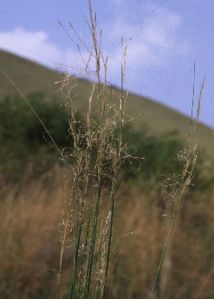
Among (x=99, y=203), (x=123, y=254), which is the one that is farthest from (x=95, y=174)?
(x=123, y=254)

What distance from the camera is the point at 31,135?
10.3 metres

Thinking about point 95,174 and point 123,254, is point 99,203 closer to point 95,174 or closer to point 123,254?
point 95,174

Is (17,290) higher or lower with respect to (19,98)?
lower

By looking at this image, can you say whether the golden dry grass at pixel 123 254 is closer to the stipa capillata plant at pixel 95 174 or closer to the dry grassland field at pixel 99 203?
the dry grassland field at pixel 99 203

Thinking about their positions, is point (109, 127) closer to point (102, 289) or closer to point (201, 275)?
point (102, 289)

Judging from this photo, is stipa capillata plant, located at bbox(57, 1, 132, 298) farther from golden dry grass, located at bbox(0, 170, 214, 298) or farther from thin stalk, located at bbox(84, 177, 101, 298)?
golden dry grass, located at bbox(0, 170, 214, 298)

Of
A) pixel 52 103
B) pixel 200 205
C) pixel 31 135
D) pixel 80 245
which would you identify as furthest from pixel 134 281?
pixel 52 103

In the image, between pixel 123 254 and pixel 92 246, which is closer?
pixel 92 246

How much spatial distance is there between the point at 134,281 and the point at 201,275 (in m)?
0.66

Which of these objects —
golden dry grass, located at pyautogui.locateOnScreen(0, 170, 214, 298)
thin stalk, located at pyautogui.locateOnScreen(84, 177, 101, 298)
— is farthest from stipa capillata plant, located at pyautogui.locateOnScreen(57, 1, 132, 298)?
golden dry grass, located at pyautogui.locateOnScreen(0, 170, 214, 298)

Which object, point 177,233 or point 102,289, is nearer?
point 102,289

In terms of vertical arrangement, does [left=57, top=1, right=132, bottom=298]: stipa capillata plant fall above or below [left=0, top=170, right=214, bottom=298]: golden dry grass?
above

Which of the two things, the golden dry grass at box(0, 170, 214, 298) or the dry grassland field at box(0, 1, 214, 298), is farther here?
the golden dry grass at box(0, 170, 214, 298)

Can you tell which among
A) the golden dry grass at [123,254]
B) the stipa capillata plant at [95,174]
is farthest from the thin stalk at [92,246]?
the golden dry grass at [123,254]
